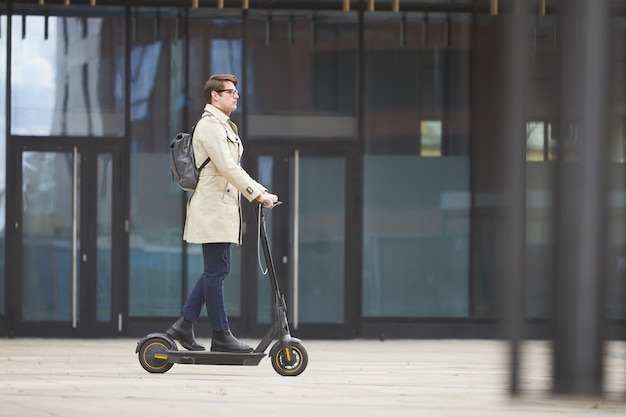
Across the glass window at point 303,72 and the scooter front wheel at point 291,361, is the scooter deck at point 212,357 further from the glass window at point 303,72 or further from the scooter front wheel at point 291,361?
the glass window at point 303,72

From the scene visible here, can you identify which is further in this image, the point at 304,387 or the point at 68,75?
the point at 68,75

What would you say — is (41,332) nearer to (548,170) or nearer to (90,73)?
(90,73)

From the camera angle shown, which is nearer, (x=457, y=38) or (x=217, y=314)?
(x=217, y=314)

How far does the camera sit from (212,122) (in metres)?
9.25

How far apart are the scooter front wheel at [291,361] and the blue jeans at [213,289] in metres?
0.36

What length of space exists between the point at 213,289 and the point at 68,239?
5.76 meters

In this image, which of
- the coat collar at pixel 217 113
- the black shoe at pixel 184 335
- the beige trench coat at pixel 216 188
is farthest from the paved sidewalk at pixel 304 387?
the coat collar at pixel 217 113

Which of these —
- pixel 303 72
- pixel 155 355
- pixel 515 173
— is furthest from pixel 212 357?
pixel 303 72

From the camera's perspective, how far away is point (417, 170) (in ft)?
49.1

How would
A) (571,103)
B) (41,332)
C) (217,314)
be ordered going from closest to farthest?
(571,103) < (217,314) < (41,332)

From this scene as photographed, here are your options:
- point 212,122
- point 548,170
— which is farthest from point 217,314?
point 548,170

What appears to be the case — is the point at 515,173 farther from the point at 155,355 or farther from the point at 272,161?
the point at 272,161

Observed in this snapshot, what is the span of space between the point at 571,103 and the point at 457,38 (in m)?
9.53

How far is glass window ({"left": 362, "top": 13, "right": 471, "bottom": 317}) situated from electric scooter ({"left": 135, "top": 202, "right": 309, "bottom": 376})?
228 inches
